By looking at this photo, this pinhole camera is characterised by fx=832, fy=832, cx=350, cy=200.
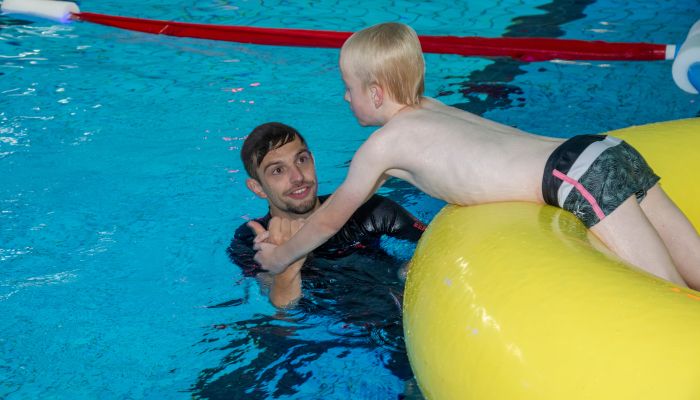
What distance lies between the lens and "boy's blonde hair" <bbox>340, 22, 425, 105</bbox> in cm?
268

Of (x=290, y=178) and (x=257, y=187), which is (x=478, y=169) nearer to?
(x=290, y=178)

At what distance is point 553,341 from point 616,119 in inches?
142

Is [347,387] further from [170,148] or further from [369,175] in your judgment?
[170,148]

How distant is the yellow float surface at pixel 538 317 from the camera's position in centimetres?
166

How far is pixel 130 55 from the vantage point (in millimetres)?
6469

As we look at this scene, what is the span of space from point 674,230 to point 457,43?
159 inches

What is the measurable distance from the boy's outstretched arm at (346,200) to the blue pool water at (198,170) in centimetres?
39

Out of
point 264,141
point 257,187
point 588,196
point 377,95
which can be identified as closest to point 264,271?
point 257,187

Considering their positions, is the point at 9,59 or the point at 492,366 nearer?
the point at 492,366

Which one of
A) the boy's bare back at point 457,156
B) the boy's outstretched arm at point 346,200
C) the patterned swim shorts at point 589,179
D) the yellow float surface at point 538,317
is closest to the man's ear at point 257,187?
the boy's outstretched arm at point 346,200

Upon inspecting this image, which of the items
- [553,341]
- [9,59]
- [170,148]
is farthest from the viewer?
[9,59]

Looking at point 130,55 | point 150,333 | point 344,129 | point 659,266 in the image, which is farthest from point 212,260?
point 130,55

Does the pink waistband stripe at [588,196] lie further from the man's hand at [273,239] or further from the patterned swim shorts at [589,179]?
the man's hand at [273,239]

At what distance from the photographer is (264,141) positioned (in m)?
3.13
